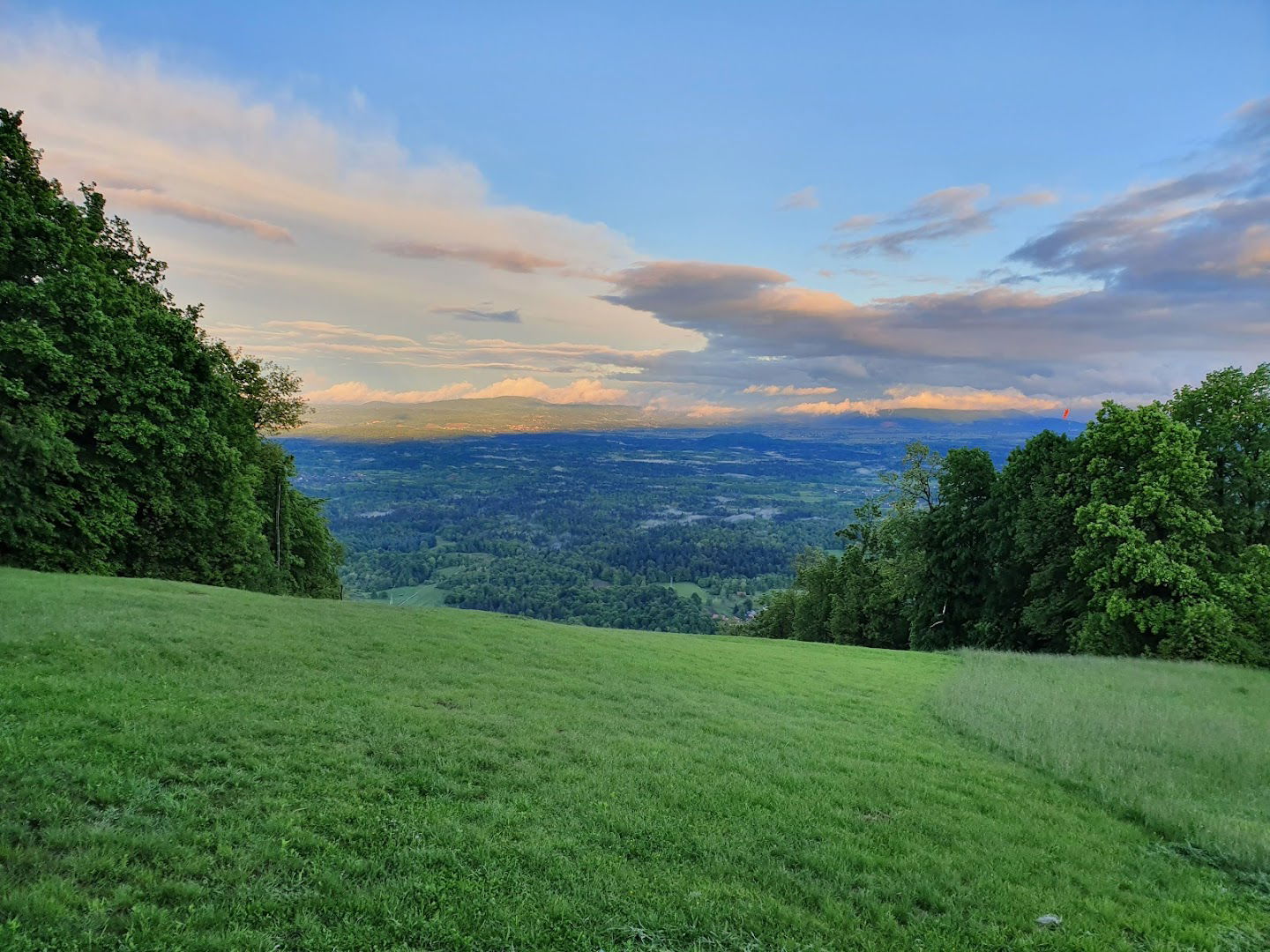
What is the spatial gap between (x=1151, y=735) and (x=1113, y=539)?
19735 millimetres

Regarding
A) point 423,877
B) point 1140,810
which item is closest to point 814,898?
point 423,877

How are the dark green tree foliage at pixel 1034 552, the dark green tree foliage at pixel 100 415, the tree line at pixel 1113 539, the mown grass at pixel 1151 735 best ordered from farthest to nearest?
the dark green tree foliage at pixel 1034 552, the tree line at pixel 1113 539, the dark green tree foliage at pixel 100 415, the mown grass at pixel 1151 735

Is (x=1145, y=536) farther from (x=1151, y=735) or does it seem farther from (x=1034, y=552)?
(x=1151, y=735)

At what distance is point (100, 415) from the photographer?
23797 mm

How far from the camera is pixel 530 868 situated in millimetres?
5980

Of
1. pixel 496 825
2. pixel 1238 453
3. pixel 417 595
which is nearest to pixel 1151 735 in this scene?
pixel 496 825

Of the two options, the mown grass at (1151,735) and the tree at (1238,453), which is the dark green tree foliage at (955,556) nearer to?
the tree at (1238,453)

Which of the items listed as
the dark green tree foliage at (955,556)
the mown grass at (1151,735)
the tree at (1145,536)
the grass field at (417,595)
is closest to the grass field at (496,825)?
the mown grass at (1151,735)

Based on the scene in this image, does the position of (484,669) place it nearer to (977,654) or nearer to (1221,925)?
(1221,925)

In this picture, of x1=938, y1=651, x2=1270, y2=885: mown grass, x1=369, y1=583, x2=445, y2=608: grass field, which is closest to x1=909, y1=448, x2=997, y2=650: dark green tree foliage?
x1=938, y1=651, x2=1270, y2=885: mown grass

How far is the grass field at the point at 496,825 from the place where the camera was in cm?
504

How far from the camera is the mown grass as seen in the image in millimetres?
8625

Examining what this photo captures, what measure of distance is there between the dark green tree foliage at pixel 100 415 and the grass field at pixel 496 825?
500 inches

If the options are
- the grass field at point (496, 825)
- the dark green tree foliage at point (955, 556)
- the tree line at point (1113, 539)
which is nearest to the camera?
the grass field at point (496, 825)
